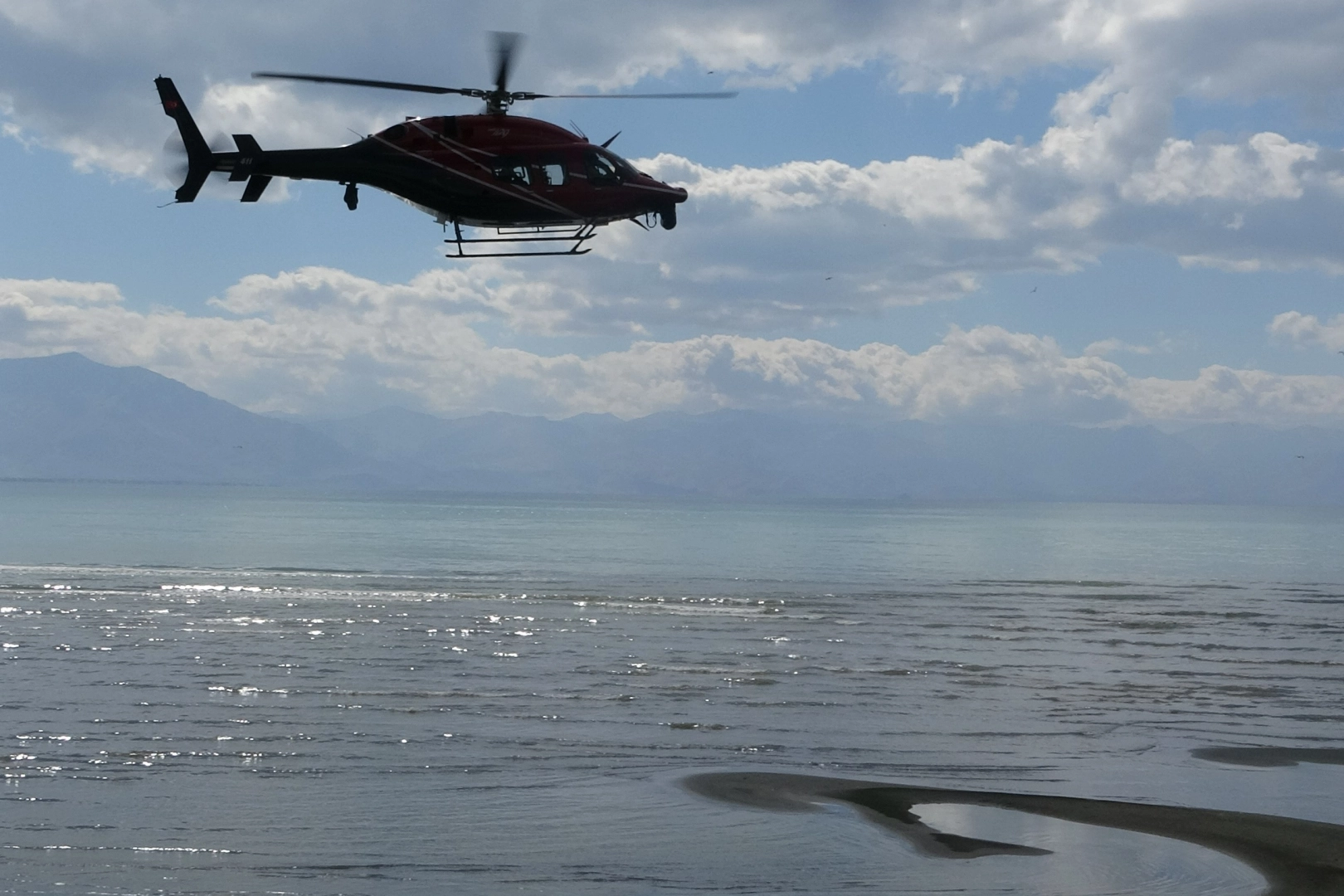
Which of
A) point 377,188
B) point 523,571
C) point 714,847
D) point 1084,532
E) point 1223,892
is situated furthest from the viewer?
point 1084,532

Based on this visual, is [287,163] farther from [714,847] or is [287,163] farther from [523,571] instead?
[523,571]

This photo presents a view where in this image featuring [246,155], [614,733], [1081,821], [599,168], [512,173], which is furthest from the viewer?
[246,155]

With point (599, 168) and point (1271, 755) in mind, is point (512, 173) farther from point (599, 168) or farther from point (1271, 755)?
point (1271, 755)

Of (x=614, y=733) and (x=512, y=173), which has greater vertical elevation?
(x=512, y=173)

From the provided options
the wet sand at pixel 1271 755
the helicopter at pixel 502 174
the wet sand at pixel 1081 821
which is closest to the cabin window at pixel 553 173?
the helicopter at pixel 502 174

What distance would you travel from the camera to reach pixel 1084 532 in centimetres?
12638

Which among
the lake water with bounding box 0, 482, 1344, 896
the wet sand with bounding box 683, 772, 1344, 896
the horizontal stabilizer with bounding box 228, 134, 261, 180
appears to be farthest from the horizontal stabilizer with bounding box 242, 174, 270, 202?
the wet sand with bounding box 683, 772, 1344, 896

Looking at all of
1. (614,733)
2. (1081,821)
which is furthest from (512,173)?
(1081,821)

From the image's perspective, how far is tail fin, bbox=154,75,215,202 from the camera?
28.0m

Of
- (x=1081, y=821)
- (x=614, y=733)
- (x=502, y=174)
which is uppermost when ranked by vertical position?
(x=502, y=174)

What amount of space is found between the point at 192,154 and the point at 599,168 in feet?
31.0

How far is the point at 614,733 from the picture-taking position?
1625cm

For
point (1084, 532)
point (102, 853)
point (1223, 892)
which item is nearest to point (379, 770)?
point (102, 853)

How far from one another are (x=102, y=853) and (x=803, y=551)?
63581mm
